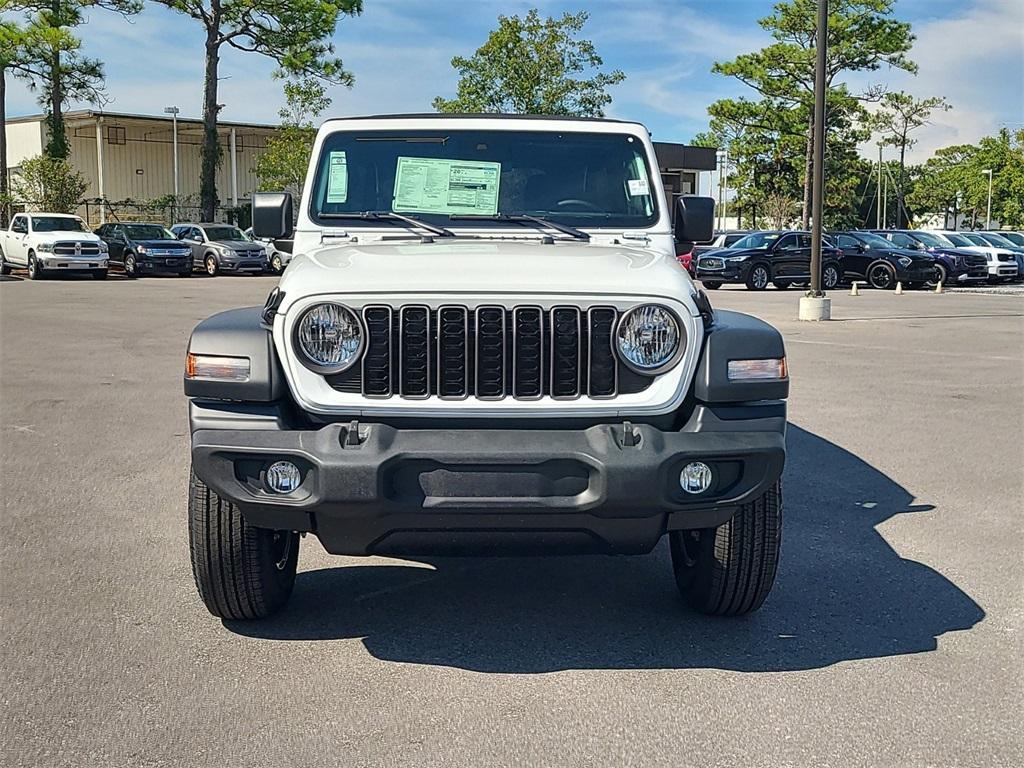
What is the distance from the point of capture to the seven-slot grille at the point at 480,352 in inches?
153

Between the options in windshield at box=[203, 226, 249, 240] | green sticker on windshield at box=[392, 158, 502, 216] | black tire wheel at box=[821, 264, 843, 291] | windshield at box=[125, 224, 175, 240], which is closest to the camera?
green sticker on windshield at box=[392, 158, 502, 216]

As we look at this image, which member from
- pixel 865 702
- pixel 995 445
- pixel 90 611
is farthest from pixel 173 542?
pixel 995 445

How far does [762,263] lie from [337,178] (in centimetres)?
2338

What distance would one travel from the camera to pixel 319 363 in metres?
3.92

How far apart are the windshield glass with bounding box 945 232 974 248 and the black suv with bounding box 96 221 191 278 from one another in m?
22.1

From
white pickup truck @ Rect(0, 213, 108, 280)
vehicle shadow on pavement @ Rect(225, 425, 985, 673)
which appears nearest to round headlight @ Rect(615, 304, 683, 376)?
vehicle shadow on pavement @ Rect(225, 425, 985, 673)

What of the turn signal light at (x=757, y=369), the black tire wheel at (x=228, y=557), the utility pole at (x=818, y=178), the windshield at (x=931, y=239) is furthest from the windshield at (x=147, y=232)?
the turn signal light at (x=757, y=369)

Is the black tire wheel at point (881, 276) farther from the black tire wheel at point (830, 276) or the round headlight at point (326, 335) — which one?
the round headlight at point (326, 335)

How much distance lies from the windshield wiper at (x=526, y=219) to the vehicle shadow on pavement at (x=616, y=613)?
60.2 inches

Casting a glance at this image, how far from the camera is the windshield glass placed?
32.4 metres

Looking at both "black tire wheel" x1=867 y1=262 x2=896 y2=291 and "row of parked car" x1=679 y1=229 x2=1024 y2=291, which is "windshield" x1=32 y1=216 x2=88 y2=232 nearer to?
"row of parked car" x1=679 y1=229 x2=1024 y2=291

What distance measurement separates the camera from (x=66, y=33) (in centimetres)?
3828

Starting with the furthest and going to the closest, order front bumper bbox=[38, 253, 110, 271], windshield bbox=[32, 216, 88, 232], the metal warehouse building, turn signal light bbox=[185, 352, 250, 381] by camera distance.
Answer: the metal warehouse building < windshield bbox=[32, 216, 88, 232] < front bumper bbox=[38, 253, 110, 271] < turn signal light bbox=[185, 352, 250, 381]

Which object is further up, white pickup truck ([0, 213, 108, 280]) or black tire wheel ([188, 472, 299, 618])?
white pickup truck ([0, 213, 108, 280])
